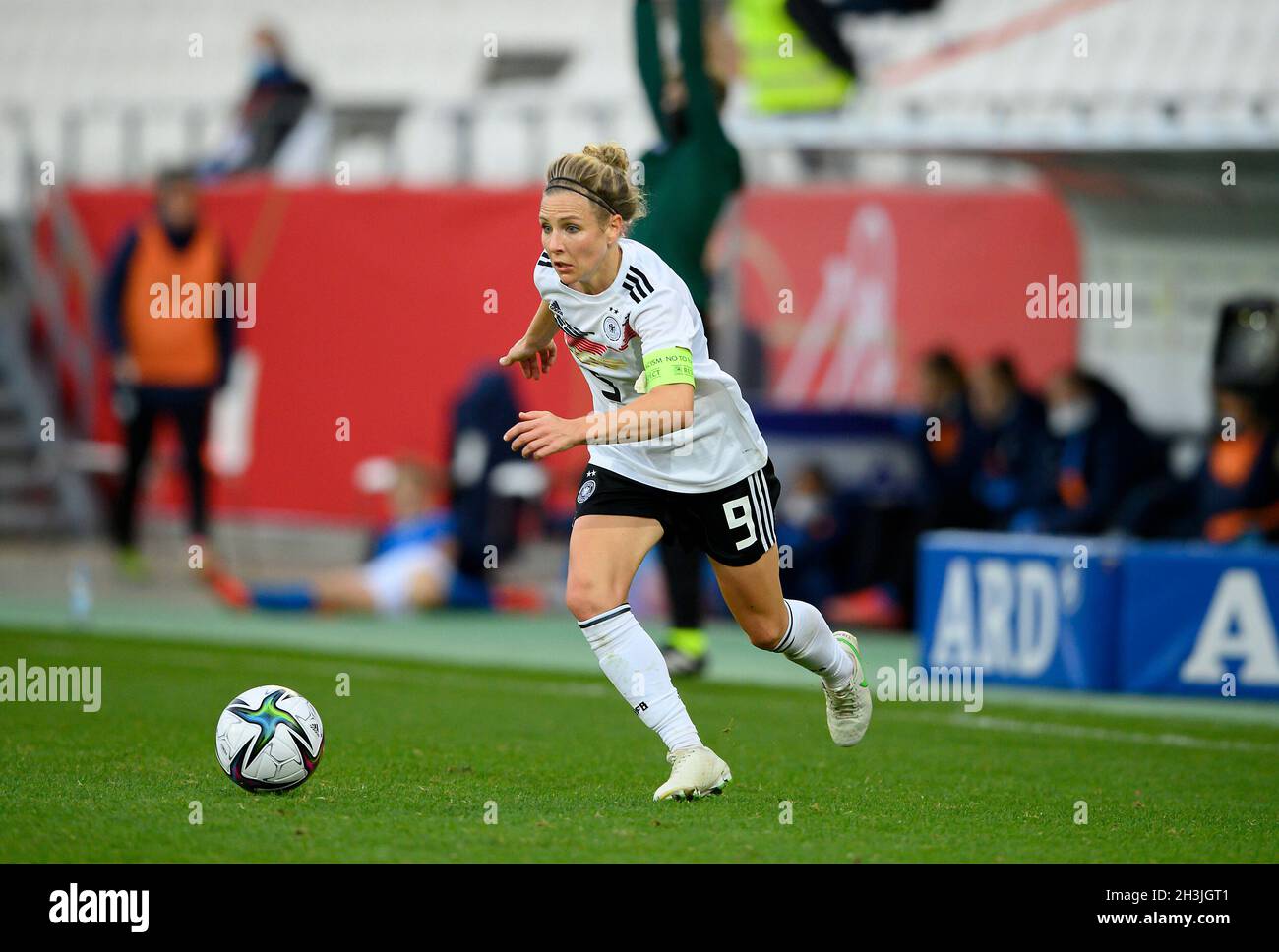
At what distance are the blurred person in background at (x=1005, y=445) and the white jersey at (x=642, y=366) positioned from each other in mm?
6318

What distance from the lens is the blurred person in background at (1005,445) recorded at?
12.5 metres

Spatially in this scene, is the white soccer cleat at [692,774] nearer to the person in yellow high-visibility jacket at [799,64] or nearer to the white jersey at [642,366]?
the white jersey at [642,366]

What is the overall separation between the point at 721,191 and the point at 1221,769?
11.4 feet

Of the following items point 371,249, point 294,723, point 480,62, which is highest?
point 480,62

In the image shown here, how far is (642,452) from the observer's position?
619 centimetres

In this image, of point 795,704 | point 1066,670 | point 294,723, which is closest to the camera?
point 294,723

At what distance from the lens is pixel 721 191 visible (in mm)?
9344

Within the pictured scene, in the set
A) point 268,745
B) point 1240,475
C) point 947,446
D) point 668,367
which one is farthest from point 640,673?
point 947,446

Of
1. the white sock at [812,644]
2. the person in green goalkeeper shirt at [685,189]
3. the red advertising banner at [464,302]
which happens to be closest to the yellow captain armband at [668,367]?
the white sock at [812,644]

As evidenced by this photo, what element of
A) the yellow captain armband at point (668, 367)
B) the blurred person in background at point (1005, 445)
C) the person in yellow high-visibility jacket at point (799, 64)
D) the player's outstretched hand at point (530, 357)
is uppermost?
the person in yellow high-visibility jacket at point (799, 64)

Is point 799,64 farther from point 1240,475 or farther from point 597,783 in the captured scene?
point 597,783
